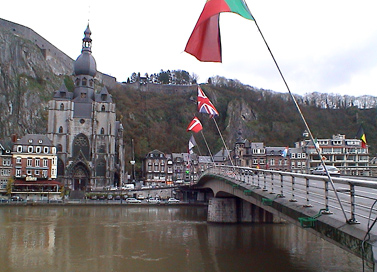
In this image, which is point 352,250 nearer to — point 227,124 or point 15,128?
point 15,128

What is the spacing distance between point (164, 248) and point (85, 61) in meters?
68.3

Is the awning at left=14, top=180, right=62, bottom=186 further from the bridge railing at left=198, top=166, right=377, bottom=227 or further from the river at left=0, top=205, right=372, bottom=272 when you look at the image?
the bridge railing at left=198, top=166, right=377, bottom=227

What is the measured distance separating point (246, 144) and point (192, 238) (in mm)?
56583

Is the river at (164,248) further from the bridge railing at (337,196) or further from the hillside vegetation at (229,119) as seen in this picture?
the hillside vegetation at (229,119)

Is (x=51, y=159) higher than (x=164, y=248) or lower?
higher

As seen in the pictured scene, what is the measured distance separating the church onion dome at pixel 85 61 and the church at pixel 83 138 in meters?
0.78

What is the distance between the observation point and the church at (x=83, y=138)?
76.4 meters

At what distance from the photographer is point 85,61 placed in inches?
3351

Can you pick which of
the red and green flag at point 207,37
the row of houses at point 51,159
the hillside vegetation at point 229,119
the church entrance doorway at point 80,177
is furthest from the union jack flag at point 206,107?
the hillside vegetation at point 229,119

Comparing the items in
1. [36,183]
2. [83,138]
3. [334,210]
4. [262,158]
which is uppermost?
[83,138]

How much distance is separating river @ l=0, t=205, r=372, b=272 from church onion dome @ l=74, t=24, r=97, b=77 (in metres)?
52.5

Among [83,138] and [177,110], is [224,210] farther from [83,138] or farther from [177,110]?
[177,110]

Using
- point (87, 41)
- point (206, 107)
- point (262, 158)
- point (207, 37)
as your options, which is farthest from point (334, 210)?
point (87, 41)

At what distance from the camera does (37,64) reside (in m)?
120
